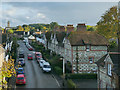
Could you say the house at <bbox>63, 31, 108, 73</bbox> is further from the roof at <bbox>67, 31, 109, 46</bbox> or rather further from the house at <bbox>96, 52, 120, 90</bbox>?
the house at <bbox>96, 52, 120, 90</bbox>

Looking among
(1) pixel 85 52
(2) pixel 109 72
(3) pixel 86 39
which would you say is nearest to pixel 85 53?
(1) pixel 85 52

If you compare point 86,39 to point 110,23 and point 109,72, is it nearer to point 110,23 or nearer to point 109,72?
point 110,23

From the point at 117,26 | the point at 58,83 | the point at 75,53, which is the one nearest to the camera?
the point at 58,83

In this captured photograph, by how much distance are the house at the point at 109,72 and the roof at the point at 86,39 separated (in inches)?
514

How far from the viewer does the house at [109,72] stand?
2056 centimetres

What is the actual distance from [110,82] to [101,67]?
10.2 ft

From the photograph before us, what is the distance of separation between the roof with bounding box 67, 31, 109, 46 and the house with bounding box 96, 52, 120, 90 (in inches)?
514

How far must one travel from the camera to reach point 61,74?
3378 cm

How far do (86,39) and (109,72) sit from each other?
16789mm

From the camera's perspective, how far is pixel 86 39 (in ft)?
126

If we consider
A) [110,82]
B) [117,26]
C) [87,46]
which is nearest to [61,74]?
[87,46]

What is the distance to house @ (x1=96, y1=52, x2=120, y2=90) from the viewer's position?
20.6m

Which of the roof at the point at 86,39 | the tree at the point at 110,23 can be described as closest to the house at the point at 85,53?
the roof at the point at 86,39

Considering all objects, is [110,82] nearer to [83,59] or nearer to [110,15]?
[83,59]
